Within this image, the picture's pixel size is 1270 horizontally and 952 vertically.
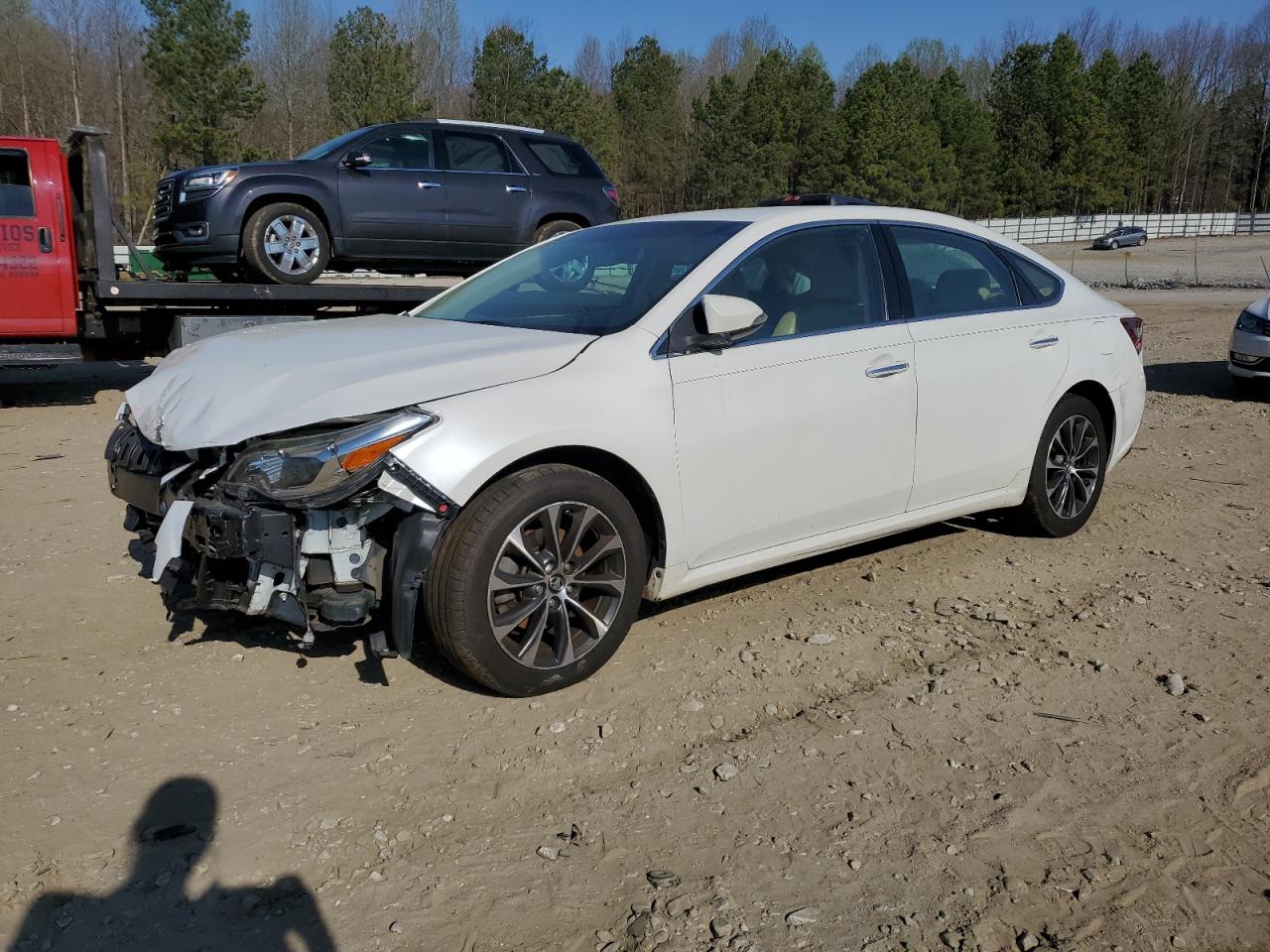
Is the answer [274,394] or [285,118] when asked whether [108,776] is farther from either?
[285,118]

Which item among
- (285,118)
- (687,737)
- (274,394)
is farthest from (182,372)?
(285,118)

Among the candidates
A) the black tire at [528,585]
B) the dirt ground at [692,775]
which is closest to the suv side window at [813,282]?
the black tire at [528,585]

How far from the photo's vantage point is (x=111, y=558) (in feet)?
17.2

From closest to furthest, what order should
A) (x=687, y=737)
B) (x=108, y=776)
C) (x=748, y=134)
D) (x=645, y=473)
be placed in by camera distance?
1. (x=108, y=776)
2. (x=687, y=737)
3. (x=645, y=473)
4. (x=748, y=134)

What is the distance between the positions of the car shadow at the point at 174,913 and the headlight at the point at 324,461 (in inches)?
41.6

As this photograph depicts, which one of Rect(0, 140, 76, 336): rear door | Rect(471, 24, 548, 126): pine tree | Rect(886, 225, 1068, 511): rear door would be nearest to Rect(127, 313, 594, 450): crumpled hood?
Rect(886, 225, 1068, 511): rear door

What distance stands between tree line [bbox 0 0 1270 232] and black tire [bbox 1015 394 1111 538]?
39776 mm

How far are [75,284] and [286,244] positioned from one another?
68.2 inches

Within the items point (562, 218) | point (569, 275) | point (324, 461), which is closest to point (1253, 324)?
point (562, 218)

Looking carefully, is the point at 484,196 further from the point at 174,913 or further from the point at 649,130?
the point at 649,130

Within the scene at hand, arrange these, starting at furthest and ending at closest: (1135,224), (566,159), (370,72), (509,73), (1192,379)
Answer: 1. (1135,224)
2. (509,73)
3. (370,72)
4. (1192,379)
5. (566,159)

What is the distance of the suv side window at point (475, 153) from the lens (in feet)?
34.1

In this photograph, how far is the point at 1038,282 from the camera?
541cm

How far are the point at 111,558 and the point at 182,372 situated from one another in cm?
166
